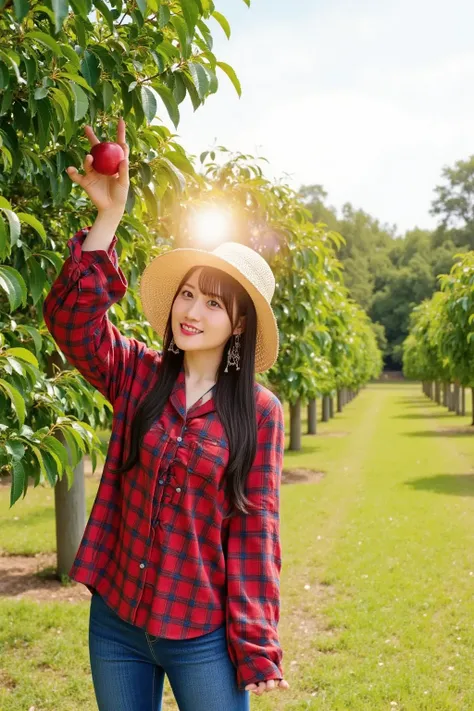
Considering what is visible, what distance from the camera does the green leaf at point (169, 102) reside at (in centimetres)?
287

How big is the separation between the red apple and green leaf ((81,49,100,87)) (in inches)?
28.2

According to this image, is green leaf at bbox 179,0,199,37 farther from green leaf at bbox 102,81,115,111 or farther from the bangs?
the bangs

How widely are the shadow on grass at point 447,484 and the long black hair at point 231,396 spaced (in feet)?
34.9

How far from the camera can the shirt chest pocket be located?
2.13 metres

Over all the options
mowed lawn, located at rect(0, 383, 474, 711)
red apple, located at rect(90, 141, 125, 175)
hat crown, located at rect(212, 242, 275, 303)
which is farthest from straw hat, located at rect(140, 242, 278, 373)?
mowed lawn, located at rect(0, 383, 474, 711)

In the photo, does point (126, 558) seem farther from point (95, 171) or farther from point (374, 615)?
point (374, 615)

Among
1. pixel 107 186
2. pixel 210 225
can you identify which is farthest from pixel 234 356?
pixel 210 225

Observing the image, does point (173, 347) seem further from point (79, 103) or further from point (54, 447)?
point (54, 447)

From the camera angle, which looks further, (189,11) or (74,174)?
(189,11)

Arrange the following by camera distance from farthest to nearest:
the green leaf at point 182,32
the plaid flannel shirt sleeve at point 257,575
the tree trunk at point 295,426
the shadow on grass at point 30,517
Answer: the tree trunk at point 295,426 → the shadow on grass at point 30,517 → the green leaf at point 182,32 → the plaid flannel shirt sleeve at point 257,575

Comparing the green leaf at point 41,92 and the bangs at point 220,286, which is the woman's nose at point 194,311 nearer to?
the bangs at point 220,286

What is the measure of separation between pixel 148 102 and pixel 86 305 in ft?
3.47

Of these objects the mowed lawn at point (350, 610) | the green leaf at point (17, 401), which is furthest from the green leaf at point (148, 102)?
the mowed lawn at point (350, 610)

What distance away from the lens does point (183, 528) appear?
2121 mm
